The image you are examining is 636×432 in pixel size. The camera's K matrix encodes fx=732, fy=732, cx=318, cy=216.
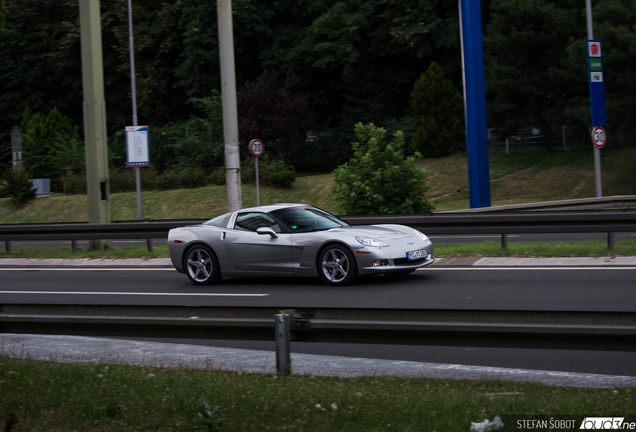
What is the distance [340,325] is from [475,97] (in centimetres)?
1946

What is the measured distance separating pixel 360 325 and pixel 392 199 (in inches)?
578

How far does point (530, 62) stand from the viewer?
106 ft

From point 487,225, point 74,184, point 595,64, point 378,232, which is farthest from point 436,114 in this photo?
point 378,232

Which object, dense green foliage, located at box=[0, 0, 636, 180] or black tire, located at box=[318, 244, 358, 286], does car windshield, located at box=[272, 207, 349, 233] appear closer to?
black tire, located at box=[318, 244, 358, 286]

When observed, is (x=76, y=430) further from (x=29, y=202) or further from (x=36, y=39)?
(x=36, y=39)

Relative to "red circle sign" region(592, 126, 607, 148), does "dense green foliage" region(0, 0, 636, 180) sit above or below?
above

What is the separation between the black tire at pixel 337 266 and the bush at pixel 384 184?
8.64 meters

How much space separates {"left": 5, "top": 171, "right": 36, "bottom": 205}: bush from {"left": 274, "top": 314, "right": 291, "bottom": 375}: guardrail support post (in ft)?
110

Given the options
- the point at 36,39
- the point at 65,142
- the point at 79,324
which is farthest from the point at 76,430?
the point at 36,39

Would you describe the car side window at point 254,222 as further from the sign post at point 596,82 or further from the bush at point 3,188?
the bush at point 3,188

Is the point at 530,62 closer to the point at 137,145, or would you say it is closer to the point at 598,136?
the point at 598,136

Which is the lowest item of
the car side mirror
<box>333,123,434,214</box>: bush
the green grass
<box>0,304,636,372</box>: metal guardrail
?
the green grass

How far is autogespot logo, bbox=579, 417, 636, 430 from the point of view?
12.8 ft

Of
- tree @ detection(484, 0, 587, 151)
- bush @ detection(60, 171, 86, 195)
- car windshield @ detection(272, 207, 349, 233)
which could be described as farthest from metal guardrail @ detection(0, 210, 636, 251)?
bush @ detection(60, 171, 86, 195)
